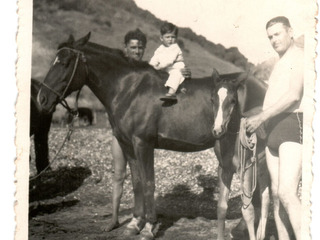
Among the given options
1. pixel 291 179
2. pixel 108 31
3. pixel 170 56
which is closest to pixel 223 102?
pixel 170 56

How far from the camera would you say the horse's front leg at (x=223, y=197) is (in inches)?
120

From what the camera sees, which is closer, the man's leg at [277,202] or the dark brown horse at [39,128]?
the man's leg at [277,202]

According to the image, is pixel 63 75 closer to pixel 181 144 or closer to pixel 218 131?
pixel 181 144

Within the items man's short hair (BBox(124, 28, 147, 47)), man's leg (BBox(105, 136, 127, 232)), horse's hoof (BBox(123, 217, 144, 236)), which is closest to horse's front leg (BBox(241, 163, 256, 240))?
horse's hoof (BBox(123, 217, 144, 236))

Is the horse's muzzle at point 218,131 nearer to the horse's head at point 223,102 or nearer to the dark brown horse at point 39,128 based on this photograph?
the horse's head at point 223,102

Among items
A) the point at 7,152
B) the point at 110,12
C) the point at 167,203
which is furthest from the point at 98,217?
the point at 110,12

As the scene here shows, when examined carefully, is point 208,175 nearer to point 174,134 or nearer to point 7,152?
point 174,134

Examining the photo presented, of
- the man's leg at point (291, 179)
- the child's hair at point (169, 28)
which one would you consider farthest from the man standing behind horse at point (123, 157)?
the man's leg at point (291, 179)

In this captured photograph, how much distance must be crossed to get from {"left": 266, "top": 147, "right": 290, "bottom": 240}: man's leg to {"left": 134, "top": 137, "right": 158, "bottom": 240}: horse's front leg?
662 mm

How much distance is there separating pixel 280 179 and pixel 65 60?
1.37 meters

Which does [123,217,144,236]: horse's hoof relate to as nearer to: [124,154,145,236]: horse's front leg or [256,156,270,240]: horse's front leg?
[124,154,145,236]: horse's front leg

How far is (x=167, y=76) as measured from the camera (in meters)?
3.20

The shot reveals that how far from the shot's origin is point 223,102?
2949 mm

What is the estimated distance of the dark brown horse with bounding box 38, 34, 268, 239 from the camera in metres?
3.13
